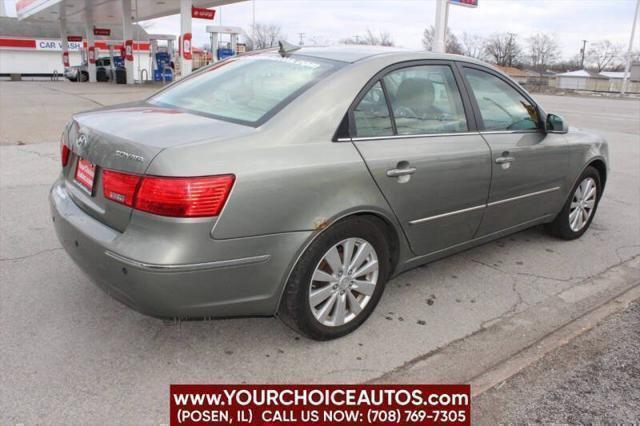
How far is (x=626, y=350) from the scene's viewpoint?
10.3ft

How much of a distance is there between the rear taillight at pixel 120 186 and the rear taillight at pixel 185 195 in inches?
2.6

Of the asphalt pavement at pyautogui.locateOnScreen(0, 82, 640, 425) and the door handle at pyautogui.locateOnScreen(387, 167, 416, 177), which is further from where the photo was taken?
the door handle at pyautogui.locateOnScreen(387, 167, 416, 177)

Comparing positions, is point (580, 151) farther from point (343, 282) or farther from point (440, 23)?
point (440, 23)

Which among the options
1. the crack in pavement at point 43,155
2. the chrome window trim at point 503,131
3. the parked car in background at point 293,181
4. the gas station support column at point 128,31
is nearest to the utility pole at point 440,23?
the crack in pavement at point 43,155

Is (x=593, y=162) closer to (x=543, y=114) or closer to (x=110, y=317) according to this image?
(x=543, y=114)

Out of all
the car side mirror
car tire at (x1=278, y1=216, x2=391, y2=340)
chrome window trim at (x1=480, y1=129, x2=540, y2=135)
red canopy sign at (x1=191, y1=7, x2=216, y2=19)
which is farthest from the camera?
red canopy sign at (x1=191, y1=7, x2=216, y2=19)

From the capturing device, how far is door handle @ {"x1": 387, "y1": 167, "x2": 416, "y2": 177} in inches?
119

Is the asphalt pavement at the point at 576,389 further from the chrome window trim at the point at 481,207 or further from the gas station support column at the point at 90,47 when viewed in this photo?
the gas station support column at the point at 90,47

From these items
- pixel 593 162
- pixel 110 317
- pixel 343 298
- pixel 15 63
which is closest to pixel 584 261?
pixel 593 162

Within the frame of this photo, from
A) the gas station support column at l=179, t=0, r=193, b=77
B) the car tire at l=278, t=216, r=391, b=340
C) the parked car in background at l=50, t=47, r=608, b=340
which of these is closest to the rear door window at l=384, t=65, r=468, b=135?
the parked car in background at l=50, t=47, r=608, b=340

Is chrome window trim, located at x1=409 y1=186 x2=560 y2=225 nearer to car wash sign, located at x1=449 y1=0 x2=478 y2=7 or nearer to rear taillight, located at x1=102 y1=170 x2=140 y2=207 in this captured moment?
rear taillight, located at x1=102 y1=170 x2=140 y2=207

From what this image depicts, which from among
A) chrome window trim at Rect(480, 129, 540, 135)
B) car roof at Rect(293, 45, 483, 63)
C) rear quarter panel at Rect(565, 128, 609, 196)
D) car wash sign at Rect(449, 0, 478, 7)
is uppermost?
car wash sign at Rect(449, 0, 478, 7)

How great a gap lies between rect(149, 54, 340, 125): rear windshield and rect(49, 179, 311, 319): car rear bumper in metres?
0.69

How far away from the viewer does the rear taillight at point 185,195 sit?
7.73ft
